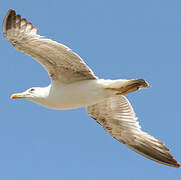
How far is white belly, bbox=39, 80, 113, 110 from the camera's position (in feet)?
34.8

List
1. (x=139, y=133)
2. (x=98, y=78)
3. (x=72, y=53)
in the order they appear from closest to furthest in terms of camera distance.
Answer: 1. (x=72, y=53)
2. (x=98, y=78)
3. (x=139, y=133)

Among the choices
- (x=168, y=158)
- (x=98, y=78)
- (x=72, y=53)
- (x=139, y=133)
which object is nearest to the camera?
(x=72, y=53)

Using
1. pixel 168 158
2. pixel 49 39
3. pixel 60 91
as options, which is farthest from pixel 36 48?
pixel 168 158

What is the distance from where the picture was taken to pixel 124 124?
486 inches

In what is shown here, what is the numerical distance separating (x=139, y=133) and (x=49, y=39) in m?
3.68

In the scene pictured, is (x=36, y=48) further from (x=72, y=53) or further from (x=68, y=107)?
(x=68, y=107)

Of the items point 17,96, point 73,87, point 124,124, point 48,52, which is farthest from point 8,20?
point 124,124

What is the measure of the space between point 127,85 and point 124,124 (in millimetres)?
2270

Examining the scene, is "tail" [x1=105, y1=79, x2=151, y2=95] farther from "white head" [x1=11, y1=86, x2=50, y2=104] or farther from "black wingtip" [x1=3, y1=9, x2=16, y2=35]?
"black wingtip" [x1=3, y1=9, x2=16, y2=35]

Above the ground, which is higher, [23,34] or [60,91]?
[23,34]

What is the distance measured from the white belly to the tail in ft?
A: 0.66

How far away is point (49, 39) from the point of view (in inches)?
394

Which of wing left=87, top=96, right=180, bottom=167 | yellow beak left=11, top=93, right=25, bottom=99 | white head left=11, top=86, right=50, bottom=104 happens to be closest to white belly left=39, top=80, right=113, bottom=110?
white head left=11, top=86, right=50, bottom=104

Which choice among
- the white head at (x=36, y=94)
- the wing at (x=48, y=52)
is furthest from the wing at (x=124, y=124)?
the wing at (x=48, y=52)
